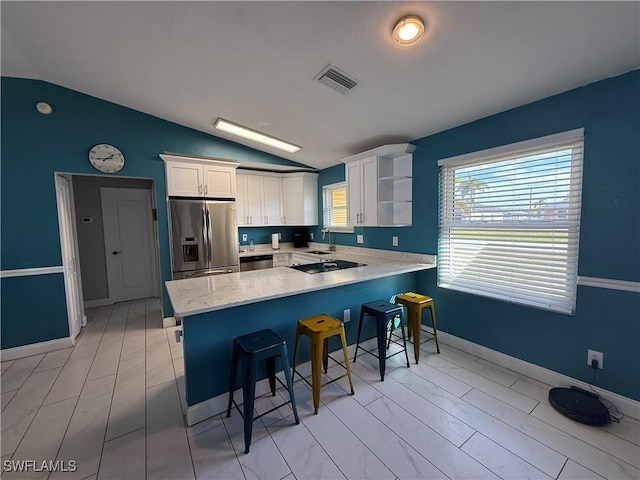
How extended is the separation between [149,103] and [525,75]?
3.82m

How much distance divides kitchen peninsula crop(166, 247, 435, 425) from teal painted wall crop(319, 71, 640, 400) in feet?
4.59

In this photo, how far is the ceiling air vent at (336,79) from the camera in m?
2.14

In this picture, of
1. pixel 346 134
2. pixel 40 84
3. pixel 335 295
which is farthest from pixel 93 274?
pixel 346 134

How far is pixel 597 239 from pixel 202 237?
4.26 metres

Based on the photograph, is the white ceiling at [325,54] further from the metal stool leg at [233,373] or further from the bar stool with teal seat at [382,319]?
the metal stool leg at [233,373]

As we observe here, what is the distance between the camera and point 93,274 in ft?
15.4

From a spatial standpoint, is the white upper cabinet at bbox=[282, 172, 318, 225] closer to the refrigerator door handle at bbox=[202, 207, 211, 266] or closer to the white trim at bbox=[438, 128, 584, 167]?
the refrigerator door handle at bbox=[202, 207, 211, 266]

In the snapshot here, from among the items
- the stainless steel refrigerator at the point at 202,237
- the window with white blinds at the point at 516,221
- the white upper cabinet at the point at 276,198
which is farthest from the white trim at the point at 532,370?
the stainless steel refrigerator at the point at 202,237

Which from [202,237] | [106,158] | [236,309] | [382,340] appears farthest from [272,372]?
[106,158]

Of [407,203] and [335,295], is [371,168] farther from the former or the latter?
[335,295]

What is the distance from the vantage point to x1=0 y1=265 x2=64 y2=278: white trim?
2859 millimetres

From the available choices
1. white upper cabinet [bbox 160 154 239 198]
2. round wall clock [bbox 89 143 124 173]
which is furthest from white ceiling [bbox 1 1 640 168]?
white upper cabinet [bbox 160 154 239 198]

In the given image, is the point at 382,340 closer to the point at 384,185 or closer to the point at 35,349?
the point at 384,185

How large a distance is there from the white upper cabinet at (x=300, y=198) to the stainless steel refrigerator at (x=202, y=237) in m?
1.16
